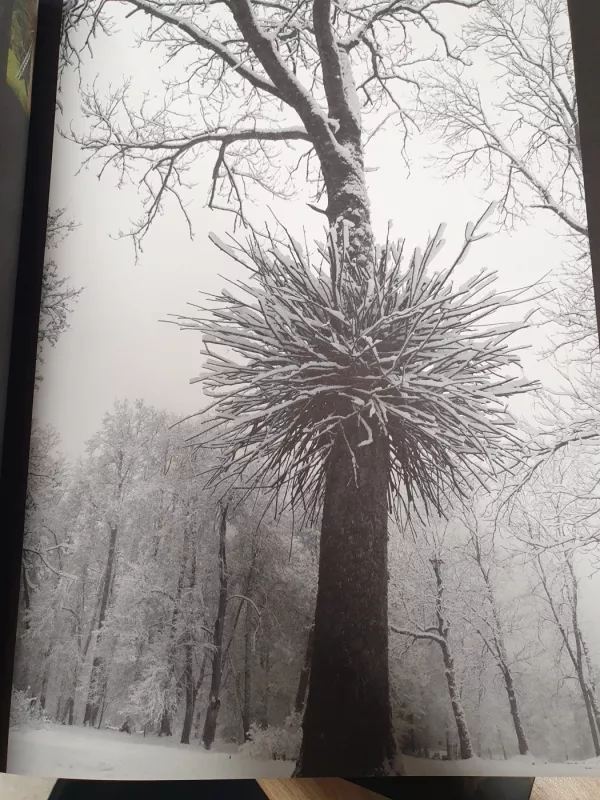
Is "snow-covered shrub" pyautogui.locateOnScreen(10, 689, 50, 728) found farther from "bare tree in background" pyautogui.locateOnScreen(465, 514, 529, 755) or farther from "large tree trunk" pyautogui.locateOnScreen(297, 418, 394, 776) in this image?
"bare tree in background" pyautogui.locateOnScreen(465, 514, 529, 755)

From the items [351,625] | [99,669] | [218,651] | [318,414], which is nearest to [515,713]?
[351,625]

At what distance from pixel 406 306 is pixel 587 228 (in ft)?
1.55

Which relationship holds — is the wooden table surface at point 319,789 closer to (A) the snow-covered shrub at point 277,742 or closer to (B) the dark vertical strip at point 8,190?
(A) the snow-covered shrub at point 277,742

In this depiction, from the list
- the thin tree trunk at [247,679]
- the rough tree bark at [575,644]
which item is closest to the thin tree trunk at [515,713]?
the rough tree bark at [575,644]

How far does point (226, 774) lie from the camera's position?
103 centimetres

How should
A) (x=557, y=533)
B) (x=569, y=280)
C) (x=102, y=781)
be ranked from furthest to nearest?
(x=569, y=280)
(x=557, y=533)
(x=102, y=781)

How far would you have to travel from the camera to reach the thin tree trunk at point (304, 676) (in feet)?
3.44

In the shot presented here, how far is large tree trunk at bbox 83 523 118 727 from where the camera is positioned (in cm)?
104

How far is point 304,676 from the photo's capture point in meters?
1.06

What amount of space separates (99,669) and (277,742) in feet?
1.18

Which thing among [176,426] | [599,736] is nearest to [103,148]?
[176,426]

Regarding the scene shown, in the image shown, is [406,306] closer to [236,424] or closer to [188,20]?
[236,424]

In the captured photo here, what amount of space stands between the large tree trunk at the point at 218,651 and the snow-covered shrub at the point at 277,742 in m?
0.07

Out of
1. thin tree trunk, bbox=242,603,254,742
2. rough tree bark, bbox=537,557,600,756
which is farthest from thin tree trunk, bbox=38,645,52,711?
rough tree bark, bbox=537,557,600,756
